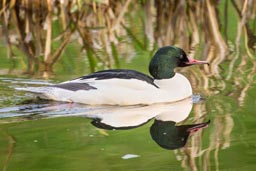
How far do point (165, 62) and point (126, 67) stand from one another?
3.82 feet

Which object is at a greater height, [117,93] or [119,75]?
[119,75]

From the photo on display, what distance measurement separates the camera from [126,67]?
9.27m

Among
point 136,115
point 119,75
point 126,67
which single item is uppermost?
point 119,75

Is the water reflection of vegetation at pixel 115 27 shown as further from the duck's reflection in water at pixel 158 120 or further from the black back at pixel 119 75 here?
the duck's reflection in water at pixel 158 120

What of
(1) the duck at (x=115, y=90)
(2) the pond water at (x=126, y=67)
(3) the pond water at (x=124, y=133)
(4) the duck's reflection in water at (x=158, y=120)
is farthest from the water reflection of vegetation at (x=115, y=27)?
(4) the duck's reflection in water at (x=158, y=120)

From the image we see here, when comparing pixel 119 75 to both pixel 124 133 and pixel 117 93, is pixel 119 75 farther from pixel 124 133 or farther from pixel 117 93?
pixel 124 133

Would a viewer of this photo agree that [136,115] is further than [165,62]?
No

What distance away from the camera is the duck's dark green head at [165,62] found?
321 inches

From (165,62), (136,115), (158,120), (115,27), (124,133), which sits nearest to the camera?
(124,133)

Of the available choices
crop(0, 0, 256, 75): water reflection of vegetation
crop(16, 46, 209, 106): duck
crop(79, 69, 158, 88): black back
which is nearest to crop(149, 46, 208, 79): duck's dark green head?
crop(16, 46, 209, 106): duck

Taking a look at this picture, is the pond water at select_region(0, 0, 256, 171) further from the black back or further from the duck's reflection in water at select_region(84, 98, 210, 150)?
the black back

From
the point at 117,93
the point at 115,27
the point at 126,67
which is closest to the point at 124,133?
the point at 117,93

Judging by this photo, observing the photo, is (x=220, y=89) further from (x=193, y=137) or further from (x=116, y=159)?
(x=116, y=159)

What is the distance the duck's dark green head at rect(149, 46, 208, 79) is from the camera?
26.7 feet
